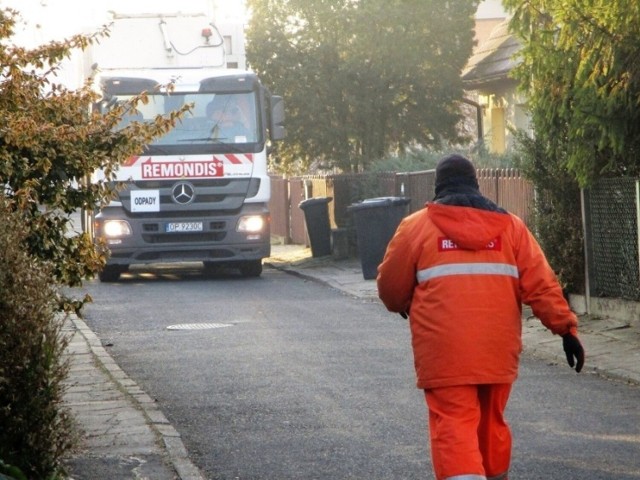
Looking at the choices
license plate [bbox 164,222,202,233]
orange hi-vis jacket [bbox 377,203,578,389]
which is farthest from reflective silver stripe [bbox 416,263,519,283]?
license plate [bbox 164,222,202,233]

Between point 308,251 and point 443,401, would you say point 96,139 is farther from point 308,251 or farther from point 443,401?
point 308,251

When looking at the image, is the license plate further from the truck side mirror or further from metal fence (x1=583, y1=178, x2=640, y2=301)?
metal fence (x1=583, y1=178, x2=640, y2=301)

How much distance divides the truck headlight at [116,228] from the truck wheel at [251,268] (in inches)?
87.0

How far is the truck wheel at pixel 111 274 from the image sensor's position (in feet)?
75.0

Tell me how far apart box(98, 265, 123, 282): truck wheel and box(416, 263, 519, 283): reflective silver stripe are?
1702 cm

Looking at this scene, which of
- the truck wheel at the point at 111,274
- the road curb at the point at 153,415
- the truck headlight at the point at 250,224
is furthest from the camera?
the truck wheel at the point at 111,274

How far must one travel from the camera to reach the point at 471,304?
611 cm

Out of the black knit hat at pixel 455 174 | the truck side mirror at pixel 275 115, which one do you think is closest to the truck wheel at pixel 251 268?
the truck side mirror at pixel 275 115

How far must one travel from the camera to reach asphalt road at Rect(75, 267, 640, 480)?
7996 millimetres

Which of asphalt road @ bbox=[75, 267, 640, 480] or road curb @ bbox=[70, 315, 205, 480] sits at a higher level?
road curb @ bbox=[70, 315, 205, 480]

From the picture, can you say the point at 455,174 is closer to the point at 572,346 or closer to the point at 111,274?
the point at 572,346

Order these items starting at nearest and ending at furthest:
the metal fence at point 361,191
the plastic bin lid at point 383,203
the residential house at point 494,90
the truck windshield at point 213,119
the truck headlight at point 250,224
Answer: the metal fence at point 361,191, the plastic bin lid at point 383,203, the truck windshield at point 213,119, the truck headlight at point 250,224, the residential house at point 494,90

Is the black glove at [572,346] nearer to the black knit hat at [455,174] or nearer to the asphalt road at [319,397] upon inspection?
the black knit hat at [455,174]

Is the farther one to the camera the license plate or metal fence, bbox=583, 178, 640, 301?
the license plate
